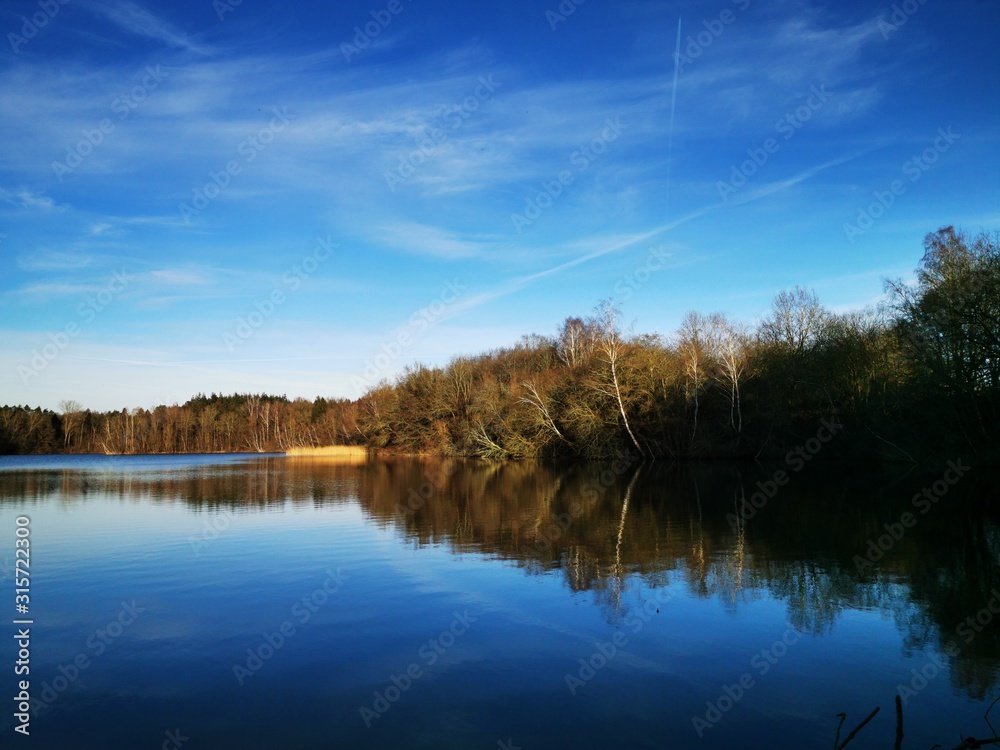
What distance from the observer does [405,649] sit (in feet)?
28.5

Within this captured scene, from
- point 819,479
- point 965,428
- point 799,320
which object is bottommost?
point 819,479

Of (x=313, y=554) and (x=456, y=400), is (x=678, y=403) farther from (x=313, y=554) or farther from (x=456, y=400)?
(x=313, y=554)

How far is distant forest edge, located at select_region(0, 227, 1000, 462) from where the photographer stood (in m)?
27.6

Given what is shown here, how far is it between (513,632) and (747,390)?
42396 mm

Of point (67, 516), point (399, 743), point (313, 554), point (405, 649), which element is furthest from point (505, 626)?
point (67, 516)

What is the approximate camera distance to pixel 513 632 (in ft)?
30.5

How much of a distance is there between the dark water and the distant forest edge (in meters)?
9.57

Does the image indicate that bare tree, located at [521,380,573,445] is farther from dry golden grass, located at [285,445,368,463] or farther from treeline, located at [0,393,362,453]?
treeline, located at [0,393,362,453]

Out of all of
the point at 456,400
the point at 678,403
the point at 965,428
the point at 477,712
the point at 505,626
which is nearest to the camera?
the point at 477,712

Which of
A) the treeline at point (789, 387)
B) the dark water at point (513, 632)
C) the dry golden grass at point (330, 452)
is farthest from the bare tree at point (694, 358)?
the dry golden grass at point (330, 452)

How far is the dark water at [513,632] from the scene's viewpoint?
650cm

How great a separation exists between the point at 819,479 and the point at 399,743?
32.0 meters

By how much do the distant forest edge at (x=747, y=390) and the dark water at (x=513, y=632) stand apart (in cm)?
957

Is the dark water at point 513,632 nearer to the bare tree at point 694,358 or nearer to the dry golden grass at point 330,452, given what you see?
the bare tree at point 694,358
